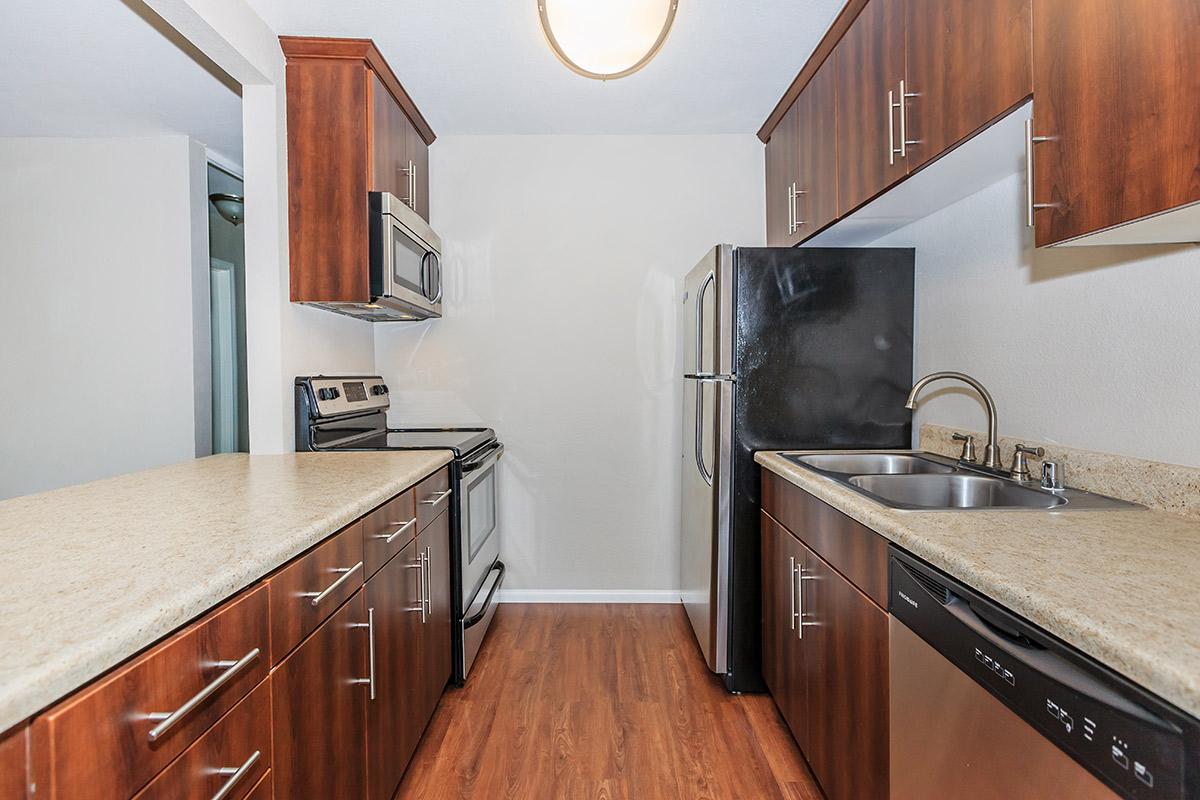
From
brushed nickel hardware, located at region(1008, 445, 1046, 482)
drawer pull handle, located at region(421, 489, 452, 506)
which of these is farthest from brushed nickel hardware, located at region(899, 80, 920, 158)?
drawer pull handle, located at region(421, 489, 452, 506)

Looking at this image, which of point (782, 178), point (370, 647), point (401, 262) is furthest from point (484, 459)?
point (782, 178)

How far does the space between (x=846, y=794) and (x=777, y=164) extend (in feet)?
7.95

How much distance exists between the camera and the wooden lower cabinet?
1.34m

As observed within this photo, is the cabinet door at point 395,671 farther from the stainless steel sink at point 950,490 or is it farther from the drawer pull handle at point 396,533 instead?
the stainless steel sink at point 950,490

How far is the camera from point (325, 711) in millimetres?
1235

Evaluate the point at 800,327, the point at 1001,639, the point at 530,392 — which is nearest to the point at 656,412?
the point at 530,392

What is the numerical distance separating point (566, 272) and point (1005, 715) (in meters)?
2.66

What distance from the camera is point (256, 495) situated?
1.46m

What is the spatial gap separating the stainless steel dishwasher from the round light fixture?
1.28m

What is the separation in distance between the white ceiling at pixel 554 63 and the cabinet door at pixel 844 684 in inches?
70.0

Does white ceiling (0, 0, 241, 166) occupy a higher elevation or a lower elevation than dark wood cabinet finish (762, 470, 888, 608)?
higher

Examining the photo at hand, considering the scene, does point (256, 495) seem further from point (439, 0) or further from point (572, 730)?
point (439, 0)

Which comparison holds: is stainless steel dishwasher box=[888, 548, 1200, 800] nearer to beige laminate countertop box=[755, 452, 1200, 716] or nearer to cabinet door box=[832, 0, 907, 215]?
beige laminate countertop box=[755, 452, 1200, 716]

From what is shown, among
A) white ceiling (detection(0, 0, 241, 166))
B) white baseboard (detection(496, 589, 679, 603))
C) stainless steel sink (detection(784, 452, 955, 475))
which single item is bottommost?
white baseboard (detection(496, 589, 679, 603))
